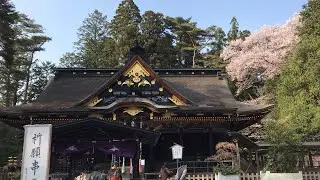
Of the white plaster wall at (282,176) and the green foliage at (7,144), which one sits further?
the green foliage at (7,144)

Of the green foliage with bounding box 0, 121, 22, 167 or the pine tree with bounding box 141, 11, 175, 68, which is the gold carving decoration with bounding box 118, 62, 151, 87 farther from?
the pine tree with bounding box 141, 11, 175, 68

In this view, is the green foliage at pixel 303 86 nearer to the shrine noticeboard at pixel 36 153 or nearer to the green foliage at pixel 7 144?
the shrine noticeboard at pixel 36 153

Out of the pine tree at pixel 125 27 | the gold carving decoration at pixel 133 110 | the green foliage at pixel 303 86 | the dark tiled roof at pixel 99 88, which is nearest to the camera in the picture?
the gold carving decoration at pixel 133 110

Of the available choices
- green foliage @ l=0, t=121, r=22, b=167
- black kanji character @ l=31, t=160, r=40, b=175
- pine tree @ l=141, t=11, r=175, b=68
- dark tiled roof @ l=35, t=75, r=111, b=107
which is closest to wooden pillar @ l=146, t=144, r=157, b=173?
dark tiled roof @ l=35, t=75, r=111, b=107

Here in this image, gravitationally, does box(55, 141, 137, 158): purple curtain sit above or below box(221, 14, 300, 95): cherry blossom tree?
below

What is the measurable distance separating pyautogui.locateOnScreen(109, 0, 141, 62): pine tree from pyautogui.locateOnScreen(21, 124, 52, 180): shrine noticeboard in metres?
32.5

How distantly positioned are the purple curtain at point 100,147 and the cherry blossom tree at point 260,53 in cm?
2599

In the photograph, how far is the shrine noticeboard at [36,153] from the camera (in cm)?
955

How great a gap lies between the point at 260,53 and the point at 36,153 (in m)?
32.1

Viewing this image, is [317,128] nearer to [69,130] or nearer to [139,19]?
[69,130]

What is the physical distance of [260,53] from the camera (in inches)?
1503

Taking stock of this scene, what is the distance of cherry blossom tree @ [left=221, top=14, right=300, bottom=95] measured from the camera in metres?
37.8

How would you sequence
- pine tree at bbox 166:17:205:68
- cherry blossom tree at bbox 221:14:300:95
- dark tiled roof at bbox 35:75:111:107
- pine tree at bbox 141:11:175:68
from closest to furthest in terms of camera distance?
1. dark tiled roof at bbox 35:75:111:107
2. cherry blossom tree at bbox 221:14:300:95
3. pine tree at bbox 141:11:175:68
4. pine tree at bbox 166:17:205:68

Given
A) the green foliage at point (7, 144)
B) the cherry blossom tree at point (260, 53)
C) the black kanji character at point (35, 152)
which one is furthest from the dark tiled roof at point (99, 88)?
the cherry blossom tree at point (260, 53)
